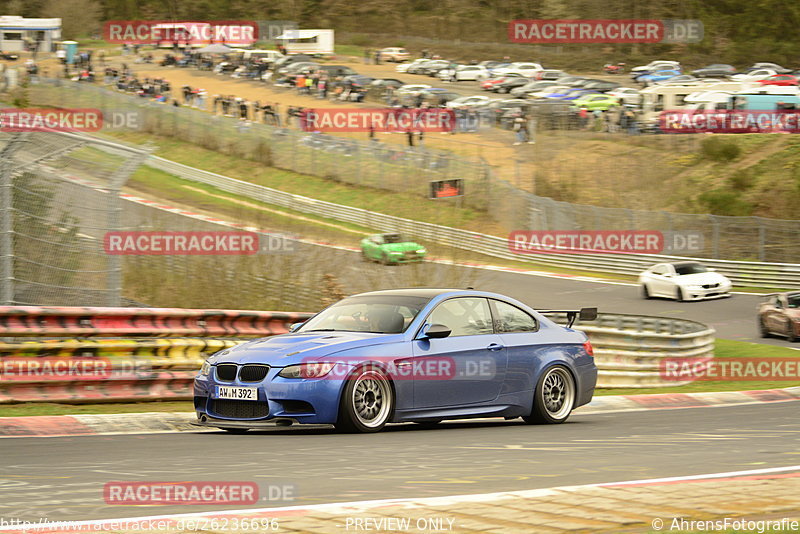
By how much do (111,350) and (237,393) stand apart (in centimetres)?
268

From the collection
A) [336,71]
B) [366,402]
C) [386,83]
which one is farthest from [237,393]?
[336,71]

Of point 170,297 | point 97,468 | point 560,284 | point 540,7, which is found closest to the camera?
point 97,468

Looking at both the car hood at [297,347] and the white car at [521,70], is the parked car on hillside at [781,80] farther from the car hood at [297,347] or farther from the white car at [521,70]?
the car hood at [297,347]

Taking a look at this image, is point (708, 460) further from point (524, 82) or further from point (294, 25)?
point (294, 25)

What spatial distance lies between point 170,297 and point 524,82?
61239 millimetres

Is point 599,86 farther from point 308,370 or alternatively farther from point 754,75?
point 308,370

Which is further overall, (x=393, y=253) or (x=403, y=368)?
(x=393, y=253)

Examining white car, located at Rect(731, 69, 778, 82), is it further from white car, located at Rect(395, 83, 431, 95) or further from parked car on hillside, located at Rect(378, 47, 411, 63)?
parked car on hillside, located at Rect(378, 47, 411, 63)

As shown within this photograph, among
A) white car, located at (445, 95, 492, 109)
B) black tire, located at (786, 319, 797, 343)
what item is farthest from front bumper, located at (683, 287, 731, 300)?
white car, located at (445, 95, 492, 109)

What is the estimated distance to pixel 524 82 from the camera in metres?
76.8

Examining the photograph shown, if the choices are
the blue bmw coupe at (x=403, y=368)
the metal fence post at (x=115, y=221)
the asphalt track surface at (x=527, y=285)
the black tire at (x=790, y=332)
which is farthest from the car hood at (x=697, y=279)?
the metal fence post at (x=115, y=221)

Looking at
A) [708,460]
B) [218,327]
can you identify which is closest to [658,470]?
[708,460]

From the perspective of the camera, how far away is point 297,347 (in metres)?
10.1

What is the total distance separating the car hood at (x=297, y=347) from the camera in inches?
392
